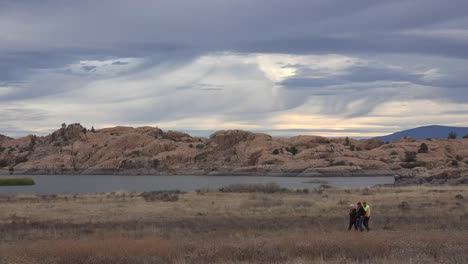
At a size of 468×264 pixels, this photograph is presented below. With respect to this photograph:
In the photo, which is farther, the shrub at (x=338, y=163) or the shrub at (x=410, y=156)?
the shrub at (x=410, y=156)

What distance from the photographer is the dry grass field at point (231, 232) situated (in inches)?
620

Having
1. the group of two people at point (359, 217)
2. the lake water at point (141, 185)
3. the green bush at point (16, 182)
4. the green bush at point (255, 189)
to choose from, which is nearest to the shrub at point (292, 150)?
the lake water at point (141, 185)

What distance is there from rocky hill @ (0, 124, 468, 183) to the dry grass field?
9119cm

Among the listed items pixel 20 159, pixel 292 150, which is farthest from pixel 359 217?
pixel 20 159

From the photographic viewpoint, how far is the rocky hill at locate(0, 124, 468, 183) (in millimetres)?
134875

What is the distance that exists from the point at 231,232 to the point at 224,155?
12947 cm

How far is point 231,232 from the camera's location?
2281cm

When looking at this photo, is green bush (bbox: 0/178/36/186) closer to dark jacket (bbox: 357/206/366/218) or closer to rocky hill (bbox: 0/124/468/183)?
rocky hill (bbox: 0/124/468/183)

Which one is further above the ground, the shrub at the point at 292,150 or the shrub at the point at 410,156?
the shrub at the point at 292,150

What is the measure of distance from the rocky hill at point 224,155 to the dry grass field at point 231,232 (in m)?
91.2

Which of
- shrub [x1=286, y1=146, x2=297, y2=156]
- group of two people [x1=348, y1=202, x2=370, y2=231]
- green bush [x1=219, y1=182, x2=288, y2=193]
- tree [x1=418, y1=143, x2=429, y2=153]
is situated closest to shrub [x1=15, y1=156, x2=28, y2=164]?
shrub [x1=286, y1=146, x2=297, y2=156]

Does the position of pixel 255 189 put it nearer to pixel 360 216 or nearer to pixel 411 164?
pixel 360 216

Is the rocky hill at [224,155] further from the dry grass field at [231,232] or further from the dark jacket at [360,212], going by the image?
the dark jacket at [360,212]

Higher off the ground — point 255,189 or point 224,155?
point 224,155
